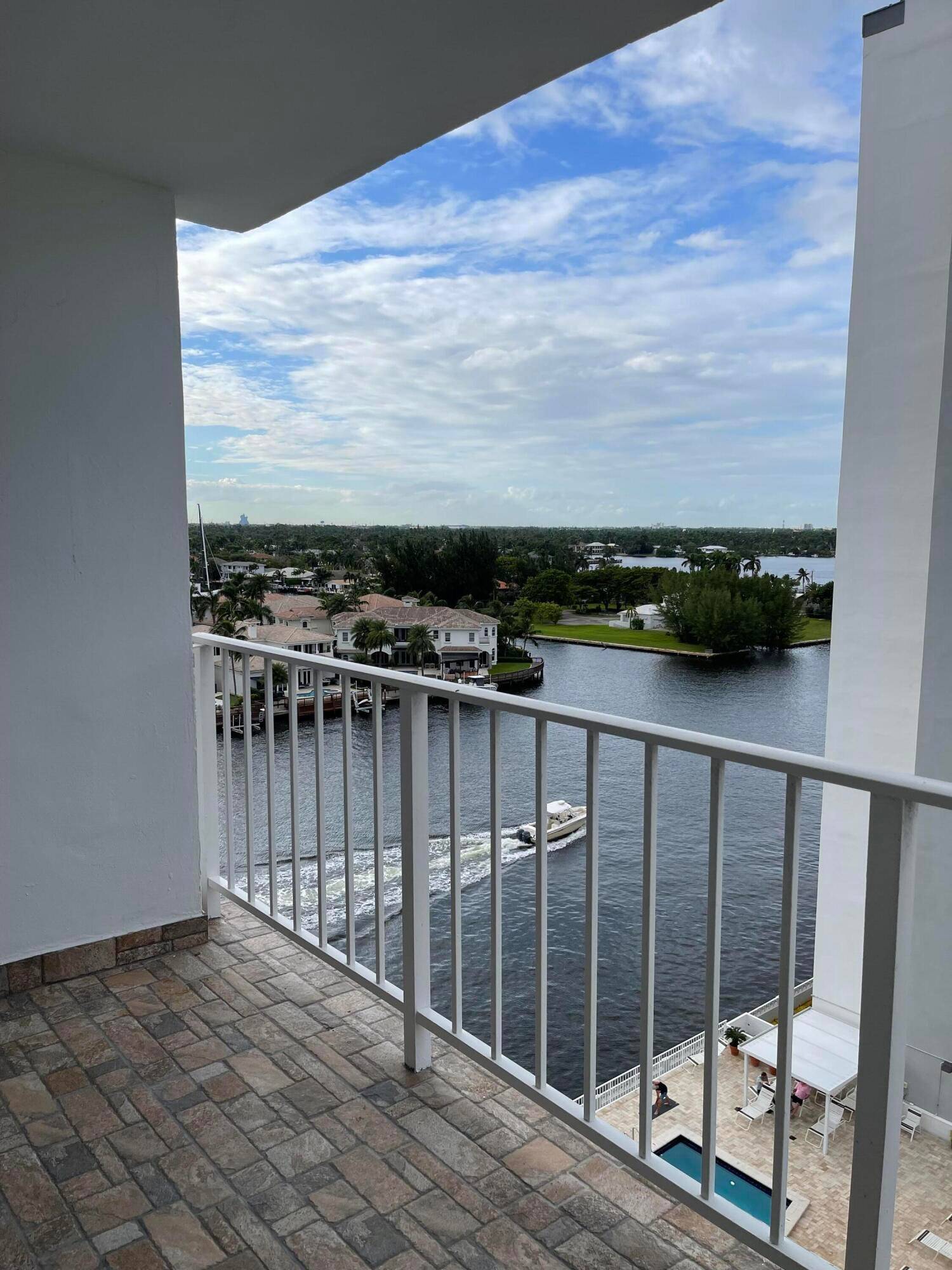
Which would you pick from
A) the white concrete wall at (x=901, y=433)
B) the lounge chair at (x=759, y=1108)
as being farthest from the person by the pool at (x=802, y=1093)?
the white concrete wall at (x=901, y=433)

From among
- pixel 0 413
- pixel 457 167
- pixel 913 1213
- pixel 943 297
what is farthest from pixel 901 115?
pixel 0 413

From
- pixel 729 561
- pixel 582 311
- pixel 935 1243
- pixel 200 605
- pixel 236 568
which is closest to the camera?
pixel 200 605

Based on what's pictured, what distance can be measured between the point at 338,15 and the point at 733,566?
3366 millimetres

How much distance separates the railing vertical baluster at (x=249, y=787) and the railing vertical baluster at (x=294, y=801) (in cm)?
19

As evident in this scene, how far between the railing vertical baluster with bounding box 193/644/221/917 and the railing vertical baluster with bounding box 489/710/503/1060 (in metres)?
1.49

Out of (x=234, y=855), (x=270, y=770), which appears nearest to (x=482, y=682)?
(x=270, y=770)

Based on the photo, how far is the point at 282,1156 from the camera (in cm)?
187

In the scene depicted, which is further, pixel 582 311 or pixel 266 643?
pixel 582 311

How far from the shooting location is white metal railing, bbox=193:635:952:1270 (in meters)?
1.20

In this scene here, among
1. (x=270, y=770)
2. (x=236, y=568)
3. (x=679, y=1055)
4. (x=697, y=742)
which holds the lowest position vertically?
(x=679, y=1055)

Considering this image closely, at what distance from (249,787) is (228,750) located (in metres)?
0.21

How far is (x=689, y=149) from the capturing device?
10.1m

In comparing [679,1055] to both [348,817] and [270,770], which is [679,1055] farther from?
[348,817]

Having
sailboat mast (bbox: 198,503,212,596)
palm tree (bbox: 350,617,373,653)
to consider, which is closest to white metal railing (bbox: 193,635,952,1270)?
palm tree (bbox: 350,617,373,653)
